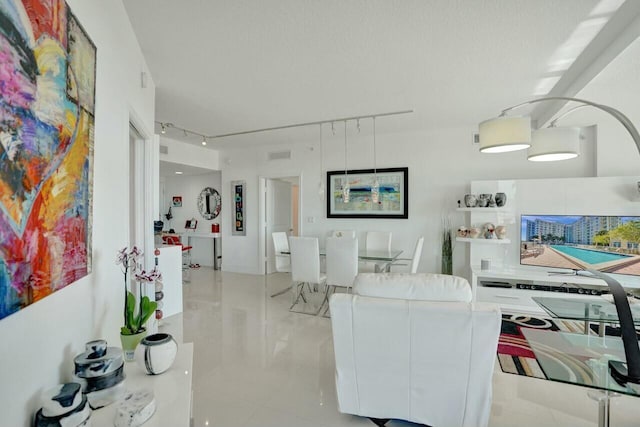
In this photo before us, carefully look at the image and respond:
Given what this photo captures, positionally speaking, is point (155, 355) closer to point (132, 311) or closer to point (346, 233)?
point (132, 311)

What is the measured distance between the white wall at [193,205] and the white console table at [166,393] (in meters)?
5.86

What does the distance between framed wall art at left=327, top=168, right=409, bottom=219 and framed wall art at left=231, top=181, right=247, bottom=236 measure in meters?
1.96

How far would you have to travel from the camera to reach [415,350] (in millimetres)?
1719

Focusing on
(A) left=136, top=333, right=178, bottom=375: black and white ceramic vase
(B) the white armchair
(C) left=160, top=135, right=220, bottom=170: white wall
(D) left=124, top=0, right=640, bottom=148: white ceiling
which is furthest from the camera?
(C) left=160, top=135, right=220, bottom=170: white wall

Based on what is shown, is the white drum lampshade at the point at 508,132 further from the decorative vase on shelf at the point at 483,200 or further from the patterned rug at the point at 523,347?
the decorative vase on shelf at the point at 483,200

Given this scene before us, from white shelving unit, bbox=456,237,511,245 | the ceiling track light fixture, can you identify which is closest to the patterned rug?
white shelving unit, bbox=456,237,511,245

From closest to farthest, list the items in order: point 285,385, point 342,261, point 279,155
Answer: point 285,385 < point 342,261 < point 279,155

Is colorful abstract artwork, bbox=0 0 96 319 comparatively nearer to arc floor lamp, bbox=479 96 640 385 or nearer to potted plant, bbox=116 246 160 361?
A: potted plant, bbox=116 246 160 361

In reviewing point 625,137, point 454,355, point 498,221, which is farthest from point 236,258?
point 625,137

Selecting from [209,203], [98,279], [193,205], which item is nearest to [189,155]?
[209,203]

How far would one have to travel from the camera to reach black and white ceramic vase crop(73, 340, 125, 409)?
1.08m

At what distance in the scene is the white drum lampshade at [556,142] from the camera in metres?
2.20

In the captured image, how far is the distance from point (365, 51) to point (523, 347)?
322 centimetres

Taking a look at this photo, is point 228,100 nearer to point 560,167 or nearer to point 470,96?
point 470,96
